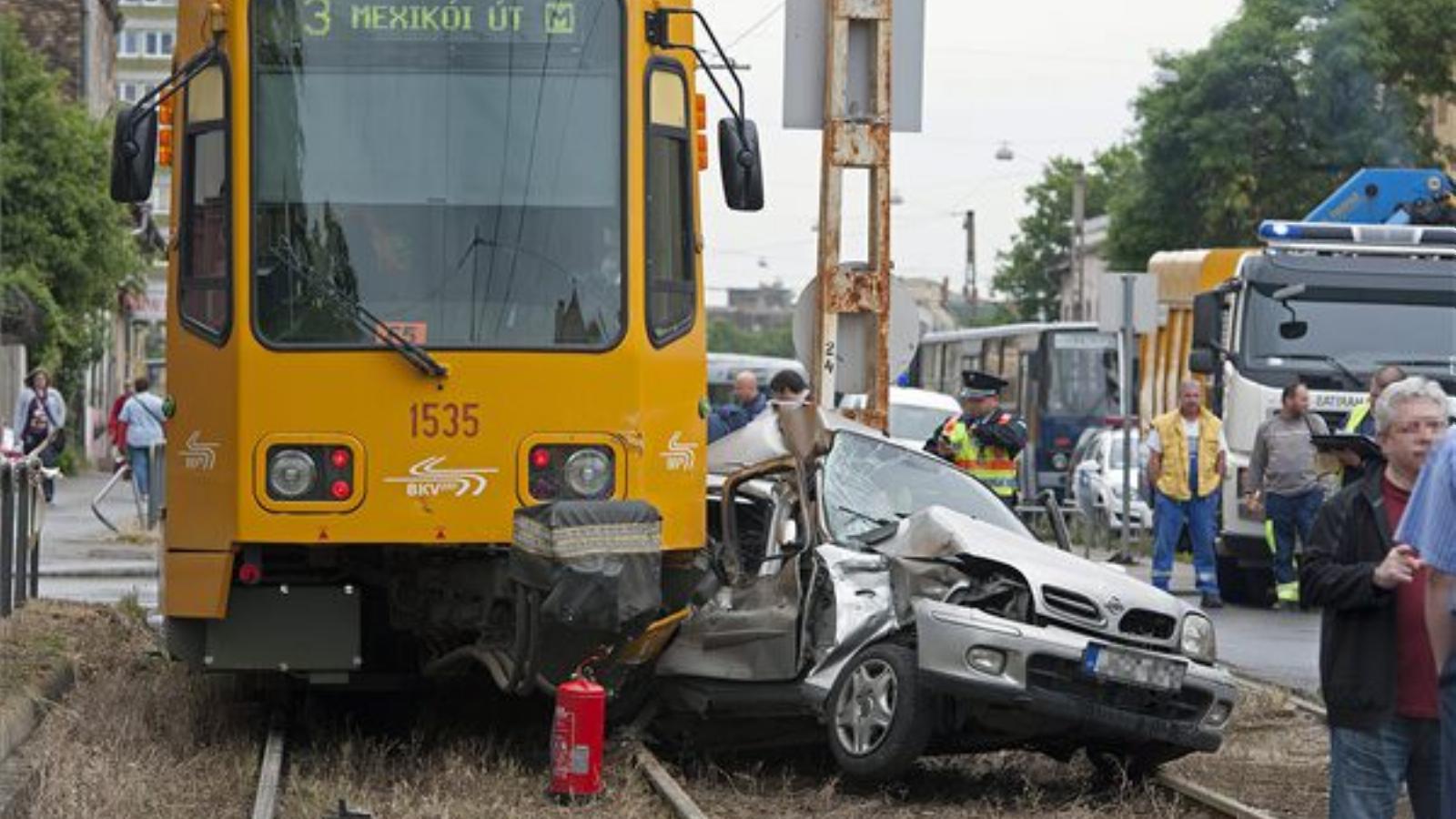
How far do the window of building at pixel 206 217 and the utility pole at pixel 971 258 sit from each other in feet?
289

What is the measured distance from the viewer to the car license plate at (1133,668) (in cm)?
1204

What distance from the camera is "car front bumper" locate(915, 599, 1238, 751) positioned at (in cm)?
1195

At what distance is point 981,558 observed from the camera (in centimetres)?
1235

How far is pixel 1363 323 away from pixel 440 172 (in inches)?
501

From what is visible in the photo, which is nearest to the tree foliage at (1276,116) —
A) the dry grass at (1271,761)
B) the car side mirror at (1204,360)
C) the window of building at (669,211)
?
the car side mirror at (1204,360)

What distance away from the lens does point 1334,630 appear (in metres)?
8.58

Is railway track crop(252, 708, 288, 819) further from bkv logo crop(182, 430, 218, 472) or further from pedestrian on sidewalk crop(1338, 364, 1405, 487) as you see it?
pedestrian on sidewalk crop(1338, 364, 1405, 487)

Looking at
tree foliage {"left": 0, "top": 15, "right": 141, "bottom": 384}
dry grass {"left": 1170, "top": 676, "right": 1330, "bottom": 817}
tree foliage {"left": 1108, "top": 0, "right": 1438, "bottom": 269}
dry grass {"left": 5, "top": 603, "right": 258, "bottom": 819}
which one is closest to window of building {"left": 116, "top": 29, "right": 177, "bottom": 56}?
tree foliage {"left": 1108, "top": 0, "right": 1438, "bottom": 269}

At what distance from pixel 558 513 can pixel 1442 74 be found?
42623mm

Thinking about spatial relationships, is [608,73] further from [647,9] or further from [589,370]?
[589,370]

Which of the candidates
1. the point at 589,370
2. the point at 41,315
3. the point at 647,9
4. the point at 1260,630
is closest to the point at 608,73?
the point at 647,9

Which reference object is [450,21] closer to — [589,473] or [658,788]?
[589,473]

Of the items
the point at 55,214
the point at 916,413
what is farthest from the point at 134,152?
the point at 55,214

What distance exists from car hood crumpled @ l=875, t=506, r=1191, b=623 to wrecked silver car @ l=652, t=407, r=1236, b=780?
0.01m
